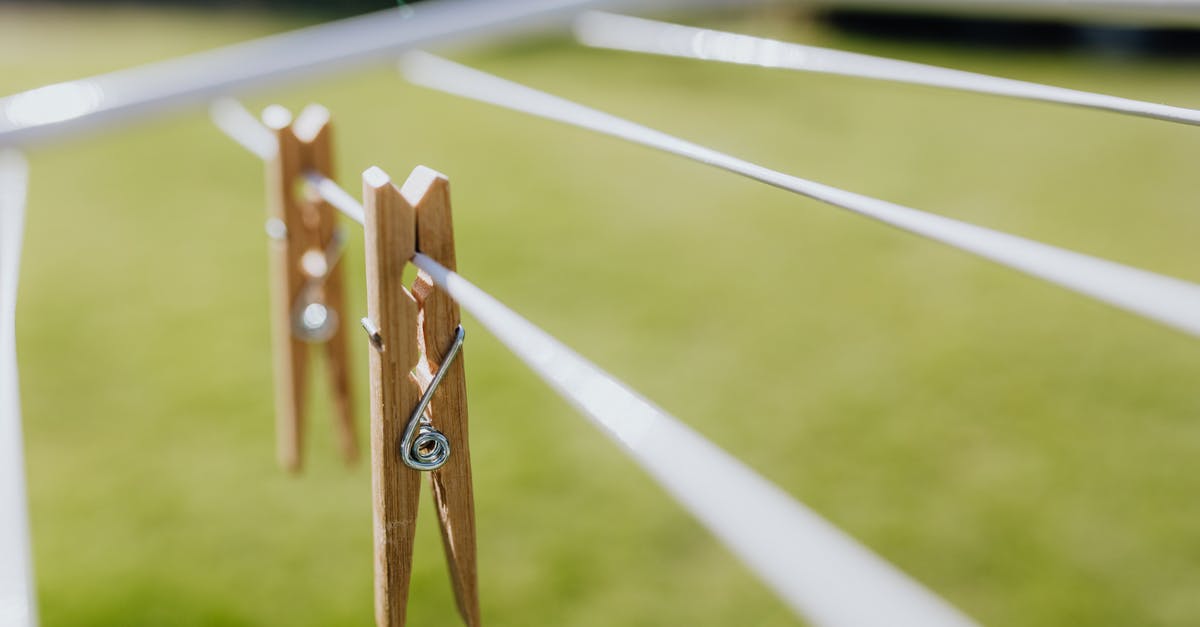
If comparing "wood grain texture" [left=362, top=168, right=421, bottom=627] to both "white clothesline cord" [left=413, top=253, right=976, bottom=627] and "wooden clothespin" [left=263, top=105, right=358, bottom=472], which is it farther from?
"wooden clothespin" [left=263, top=105, right=358, bottom=472]

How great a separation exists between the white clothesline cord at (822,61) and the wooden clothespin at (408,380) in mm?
349

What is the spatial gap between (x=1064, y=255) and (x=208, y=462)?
1753 mm

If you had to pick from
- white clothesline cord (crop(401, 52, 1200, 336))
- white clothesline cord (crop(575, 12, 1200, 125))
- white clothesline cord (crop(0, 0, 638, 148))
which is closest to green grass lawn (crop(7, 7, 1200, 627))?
white clothesline cord (crop(0, 0, 638, 148))

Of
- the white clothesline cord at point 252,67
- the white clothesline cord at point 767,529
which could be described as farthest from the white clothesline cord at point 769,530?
the white clothesline cord at point 252,67

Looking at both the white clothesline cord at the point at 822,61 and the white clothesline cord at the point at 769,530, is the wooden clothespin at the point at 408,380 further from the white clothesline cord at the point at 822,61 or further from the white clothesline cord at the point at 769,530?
the white clothesline cord at the point at 822,61

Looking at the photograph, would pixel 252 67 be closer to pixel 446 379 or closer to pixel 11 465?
pixel 446 379

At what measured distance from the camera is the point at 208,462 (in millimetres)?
1826

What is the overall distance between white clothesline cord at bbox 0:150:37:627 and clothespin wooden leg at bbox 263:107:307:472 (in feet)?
1.06

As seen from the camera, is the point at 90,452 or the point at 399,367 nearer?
the point at 399,367

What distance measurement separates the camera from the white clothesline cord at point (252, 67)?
2.55ft

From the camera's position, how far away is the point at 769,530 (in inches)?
10.6

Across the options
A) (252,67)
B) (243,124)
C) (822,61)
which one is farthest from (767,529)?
(243,124)

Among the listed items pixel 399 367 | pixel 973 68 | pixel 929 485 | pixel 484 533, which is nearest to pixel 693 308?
pixel 929 485

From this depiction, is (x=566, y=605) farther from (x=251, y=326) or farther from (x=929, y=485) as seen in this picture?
(x=251, y=326)
